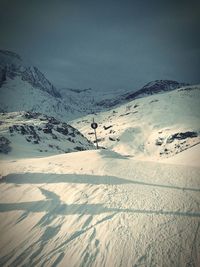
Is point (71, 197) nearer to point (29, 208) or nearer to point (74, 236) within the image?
point (29, 208)

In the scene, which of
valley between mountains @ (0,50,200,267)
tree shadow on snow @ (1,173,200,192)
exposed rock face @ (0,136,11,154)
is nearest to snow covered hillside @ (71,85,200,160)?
exposed rock face @ (0,136,11,154)

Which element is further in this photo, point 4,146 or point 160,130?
point 160,130

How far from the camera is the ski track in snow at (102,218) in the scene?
6766 mm

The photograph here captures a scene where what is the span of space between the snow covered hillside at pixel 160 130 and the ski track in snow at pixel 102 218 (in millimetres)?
54484

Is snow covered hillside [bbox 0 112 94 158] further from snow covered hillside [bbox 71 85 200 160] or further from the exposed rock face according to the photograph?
snow covered hillside [bbox 71 85 200 160]

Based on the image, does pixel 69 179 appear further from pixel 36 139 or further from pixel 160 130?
pixel 160 130

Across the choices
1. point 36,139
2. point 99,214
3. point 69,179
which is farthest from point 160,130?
point 99,214

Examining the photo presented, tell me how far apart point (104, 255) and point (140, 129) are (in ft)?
306

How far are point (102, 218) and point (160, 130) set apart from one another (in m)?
84.9

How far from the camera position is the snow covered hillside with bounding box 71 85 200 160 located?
72000 mm

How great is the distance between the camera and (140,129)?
97625 mm

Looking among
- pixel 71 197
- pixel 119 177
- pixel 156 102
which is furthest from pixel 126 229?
pixel 156 102

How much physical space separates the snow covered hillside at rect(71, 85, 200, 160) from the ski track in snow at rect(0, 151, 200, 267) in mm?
54484

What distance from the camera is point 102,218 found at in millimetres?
8422
